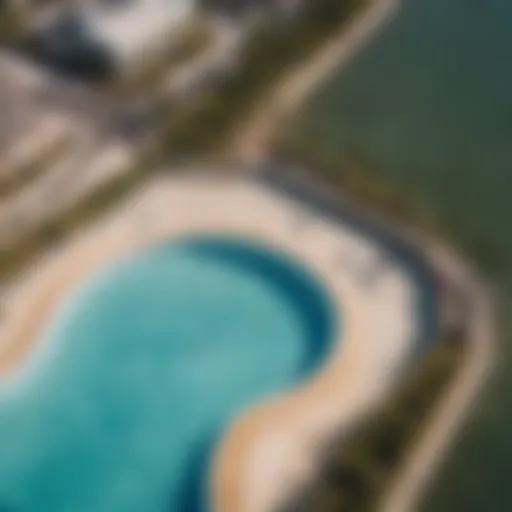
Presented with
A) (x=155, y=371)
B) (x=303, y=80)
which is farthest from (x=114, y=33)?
(x=155, y=371)

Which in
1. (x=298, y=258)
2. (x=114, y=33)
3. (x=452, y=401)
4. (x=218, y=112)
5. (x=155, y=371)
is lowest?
(x=155, y=371)

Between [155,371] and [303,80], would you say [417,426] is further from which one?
[303,80]

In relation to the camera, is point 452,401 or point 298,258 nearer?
point 452,401

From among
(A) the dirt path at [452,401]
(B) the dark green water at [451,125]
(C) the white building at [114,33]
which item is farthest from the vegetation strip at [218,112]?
(A) the dirt path at [452,401]

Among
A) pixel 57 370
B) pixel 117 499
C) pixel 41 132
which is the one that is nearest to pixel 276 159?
pixel 41 132

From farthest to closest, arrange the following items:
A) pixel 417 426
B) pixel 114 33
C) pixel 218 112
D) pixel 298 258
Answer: pixel 114 33
pixel 218 112
pixel 298 258
pixel 417 426

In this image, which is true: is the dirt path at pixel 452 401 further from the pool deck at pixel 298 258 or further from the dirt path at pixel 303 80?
the dirt path at pixel 303 80

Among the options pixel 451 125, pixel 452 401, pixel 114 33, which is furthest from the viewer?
pixel 114 33

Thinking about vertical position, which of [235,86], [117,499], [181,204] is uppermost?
[235,86]

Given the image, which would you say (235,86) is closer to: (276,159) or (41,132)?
(276,159)
